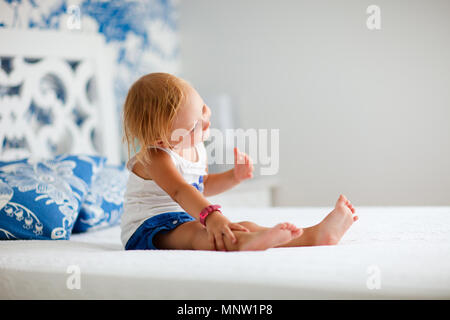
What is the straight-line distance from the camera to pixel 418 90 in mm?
2449

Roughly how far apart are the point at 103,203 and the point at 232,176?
516 millimetres

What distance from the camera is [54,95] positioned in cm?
207

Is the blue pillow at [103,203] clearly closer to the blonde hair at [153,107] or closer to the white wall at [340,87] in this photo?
the blonde hair at [153,107]

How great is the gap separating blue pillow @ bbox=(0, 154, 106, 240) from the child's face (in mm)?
457

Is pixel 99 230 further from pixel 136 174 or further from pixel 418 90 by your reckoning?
pixel 418 90

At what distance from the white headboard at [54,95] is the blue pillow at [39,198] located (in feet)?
1.16

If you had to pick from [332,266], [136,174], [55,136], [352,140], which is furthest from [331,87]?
[332,266]

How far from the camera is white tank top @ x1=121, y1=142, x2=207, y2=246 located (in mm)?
1253

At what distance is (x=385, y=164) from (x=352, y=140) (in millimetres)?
210

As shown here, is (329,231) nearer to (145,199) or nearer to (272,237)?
(272,237)

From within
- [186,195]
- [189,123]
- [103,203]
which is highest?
[189,123]

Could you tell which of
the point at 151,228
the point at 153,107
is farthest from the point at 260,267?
the point at 153,107

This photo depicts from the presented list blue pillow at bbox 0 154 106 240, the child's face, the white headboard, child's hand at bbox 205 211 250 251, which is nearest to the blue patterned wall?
the white headboard

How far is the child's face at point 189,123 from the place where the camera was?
1240mm
